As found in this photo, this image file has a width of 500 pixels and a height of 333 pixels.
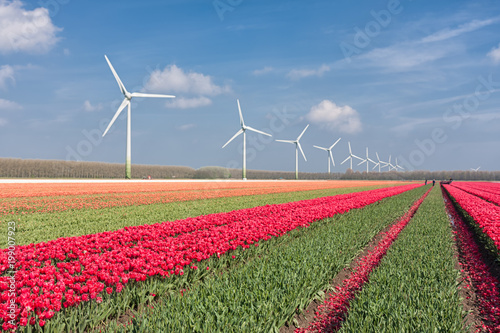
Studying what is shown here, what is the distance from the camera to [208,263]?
917 cm

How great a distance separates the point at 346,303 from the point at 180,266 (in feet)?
13.7

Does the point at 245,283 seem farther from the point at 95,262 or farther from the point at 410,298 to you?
the point at 95,262

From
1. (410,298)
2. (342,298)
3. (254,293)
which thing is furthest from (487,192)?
(254,293)

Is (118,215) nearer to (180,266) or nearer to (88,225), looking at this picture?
(88,225)

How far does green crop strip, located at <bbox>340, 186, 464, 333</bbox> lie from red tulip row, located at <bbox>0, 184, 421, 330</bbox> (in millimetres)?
4143

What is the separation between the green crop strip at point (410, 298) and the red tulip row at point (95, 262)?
4.14 m

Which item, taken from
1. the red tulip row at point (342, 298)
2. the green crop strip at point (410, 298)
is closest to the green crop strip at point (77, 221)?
the red tulip row at point (342, 298)

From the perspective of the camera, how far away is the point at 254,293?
6547mm

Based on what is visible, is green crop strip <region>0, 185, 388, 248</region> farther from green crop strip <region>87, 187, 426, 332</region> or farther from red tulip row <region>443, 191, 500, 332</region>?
red tulip row <region>443, 191, 500, 332</region>

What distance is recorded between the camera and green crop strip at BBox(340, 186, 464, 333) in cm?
551

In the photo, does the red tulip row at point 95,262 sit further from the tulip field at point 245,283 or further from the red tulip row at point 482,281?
the red tulip row at point 482,281

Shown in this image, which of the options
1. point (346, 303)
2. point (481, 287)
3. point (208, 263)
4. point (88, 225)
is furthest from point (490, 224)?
point (88, 225)

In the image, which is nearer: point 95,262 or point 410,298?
point 410,298

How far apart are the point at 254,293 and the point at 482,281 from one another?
26.3 feet
